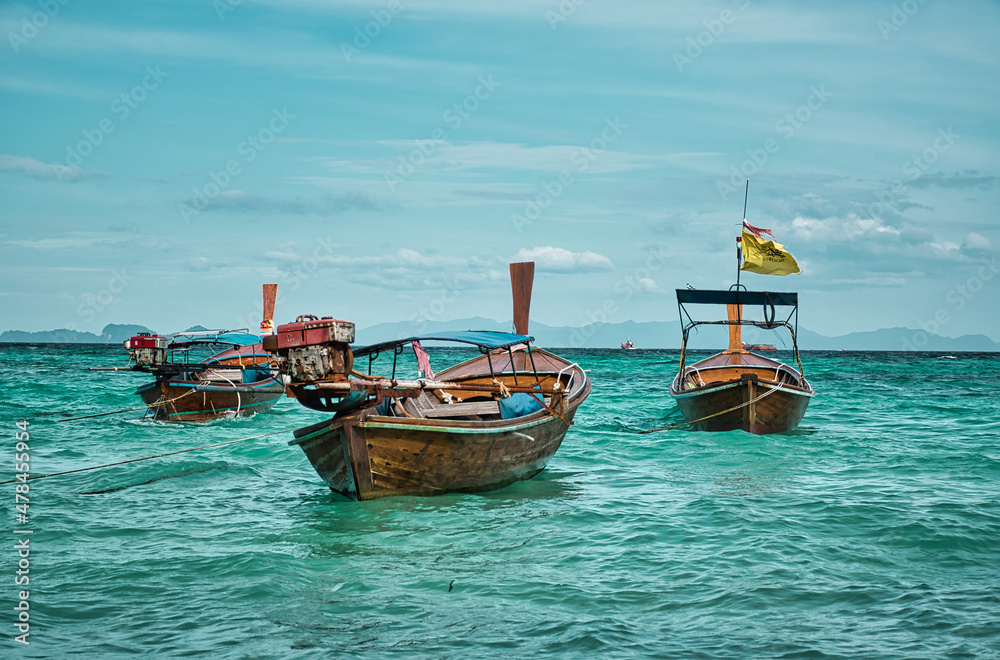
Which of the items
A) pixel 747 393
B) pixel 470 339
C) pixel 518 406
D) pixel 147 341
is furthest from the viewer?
pixel 147 341

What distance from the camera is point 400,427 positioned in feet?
33.6

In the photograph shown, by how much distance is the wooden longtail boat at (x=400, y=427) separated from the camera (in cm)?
955

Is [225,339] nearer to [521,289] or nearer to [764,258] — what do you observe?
[521,289]

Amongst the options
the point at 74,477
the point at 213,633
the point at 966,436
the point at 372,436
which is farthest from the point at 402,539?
the point at 966,436

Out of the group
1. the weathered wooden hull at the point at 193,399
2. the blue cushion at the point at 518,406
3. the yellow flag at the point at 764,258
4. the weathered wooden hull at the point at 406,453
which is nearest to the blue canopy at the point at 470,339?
the blue cushion at the point at 518,406

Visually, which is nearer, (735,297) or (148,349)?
(735,297)

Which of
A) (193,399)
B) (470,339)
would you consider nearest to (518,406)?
(470,339)

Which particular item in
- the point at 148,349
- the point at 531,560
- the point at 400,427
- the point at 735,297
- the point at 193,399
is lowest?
the point at 531,560

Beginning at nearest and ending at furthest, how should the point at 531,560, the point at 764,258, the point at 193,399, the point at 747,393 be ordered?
the point at 531,560 < the point at 747,393 < the point at 764,258 < the point at 193,399

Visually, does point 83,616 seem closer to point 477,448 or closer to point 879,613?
point 477,448

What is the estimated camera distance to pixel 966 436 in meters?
18.8

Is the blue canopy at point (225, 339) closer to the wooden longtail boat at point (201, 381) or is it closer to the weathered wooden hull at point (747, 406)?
the wooden longtail boat at point (201, 381)

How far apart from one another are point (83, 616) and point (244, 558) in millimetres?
1855

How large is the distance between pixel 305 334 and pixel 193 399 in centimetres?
1341
